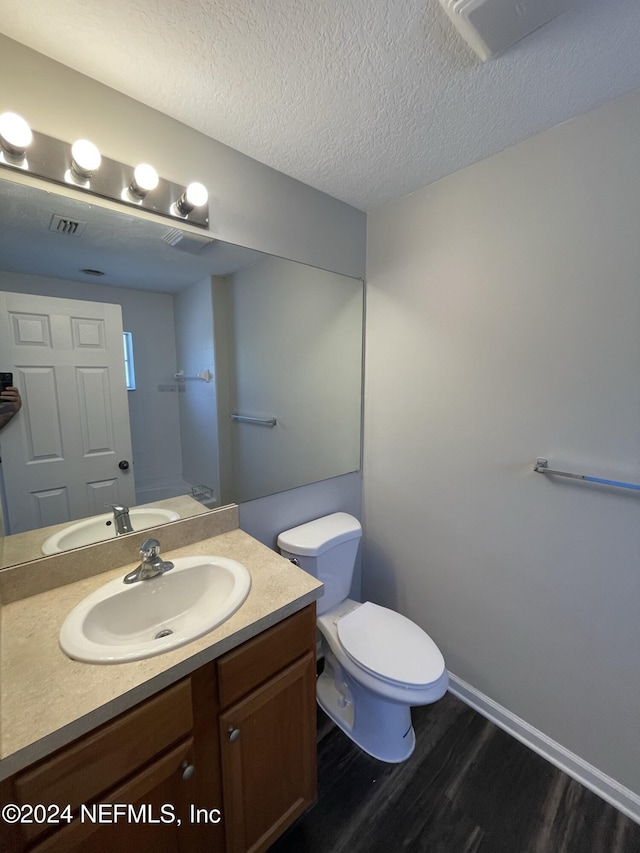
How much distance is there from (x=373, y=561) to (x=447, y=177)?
1.94m

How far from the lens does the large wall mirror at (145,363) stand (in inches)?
39.6

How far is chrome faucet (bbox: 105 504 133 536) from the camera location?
118 centimetres

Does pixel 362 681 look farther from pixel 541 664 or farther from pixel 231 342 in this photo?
pixel 231 342

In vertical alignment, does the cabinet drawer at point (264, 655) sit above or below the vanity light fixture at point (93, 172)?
below

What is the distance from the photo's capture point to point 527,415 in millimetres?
1355

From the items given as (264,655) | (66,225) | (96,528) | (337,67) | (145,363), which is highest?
(337,67)

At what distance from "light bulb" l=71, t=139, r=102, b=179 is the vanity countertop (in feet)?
4.00

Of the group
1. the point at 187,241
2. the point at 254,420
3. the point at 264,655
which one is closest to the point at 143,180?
the point at 187,241

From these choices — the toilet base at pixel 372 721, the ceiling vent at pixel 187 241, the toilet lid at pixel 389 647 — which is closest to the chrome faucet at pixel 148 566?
the toilet lid at pixel 389 647

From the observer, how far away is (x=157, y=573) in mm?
1083

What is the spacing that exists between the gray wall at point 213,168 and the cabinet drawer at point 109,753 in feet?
2.56

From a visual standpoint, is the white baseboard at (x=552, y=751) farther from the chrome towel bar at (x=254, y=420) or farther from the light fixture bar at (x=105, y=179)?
the light fixture bar at (x=105, y=179)

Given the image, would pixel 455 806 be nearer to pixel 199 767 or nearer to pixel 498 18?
pixel 199 767

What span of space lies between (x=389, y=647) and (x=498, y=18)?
193 centimetres
